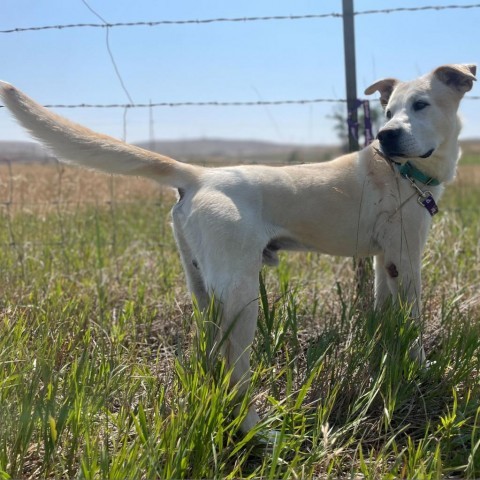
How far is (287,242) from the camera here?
9.77 ft

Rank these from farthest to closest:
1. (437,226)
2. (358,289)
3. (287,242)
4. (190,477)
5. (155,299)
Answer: (437,226) < (155,299) < (358,289) < (287,242) < (190,477)

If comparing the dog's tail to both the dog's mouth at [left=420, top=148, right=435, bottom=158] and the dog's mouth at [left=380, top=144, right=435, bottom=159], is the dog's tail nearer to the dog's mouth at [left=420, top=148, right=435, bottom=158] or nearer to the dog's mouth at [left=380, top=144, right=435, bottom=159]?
the dog's mouth at [left=380, top=144, right=435, bottom=159]

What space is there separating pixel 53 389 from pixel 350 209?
65.7 inches

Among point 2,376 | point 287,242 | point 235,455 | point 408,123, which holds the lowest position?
point 235,455

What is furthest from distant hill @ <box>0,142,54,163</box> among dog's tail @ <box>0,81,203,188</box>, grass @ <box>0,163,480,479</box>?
dog's tail @ <box>0,81,203,188</box>

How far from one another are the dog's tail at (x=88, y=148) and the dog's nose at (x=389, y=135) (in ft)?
3.04

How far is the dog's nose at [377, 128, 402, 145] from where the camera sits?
2922mm

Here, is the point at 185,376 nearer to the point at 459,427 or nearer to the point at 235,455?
the point at 235,455

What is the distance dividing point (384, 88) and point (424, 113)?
486mm

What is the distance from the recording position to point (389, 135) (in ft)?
9.61

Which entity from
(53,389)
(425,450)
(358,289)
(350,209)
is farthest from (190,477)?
(358,289)

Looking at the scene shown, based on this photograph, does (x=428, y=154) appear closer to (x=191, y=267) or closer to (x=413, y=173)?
(x=413, y=173)

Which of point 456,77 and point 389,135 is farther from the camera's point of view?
point 456,77

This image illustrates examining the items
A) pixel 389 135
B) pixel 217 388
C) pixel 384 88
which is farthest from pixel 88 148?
pixel 384 88
